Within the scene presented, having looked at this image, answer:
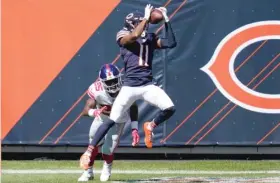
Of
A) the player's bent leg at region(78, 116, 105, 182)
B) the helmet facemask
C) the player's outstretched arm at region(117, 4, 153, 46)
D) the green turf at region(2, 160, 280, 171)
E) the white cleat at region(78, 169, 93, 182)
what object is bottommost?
the green turf at region(2, 160, 280, 171)

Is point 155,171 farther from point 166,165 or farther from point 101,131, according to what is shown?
point 101,131

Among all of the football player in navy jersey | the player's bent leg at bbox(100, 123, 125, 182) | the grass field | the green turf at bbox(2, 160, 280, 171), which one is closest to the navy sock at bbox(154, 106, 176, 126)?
the football player in navy jersey

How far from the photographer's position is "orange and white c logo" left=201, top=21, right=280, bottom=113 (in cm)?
1196

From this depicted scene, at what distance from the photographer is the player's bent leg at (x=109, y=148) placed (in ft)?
29.4

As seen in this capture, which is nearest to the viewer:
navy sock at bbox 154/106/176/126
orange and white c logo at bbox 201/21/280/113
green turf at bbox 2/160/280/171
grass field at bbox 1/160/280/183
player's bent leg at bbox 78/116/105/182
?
player's bent leg at bbox 78/116/105/182

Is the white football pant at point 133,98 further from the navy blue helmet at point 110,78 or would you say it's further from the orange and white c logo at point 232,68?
the orange and white c logo at point 232,68

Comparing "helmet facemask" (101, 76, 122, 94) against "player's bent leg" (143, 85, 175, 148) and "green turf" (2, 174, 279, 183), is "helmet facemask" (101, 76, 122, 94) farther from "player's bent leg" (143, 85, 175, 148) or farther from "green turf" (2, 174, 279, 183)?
"green turf" (2, 174, 279, 183)

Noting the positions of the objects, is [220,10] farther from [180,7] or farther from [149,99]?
[149,99]

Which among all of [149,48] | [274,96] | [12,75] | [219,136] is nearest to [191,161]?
[219,136]

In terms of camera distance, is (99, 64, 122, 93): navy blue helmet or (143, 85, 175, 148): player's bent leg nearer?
(99, 64, 122, 93): navy blue helmet

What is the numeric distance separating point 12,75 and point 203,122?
284cm

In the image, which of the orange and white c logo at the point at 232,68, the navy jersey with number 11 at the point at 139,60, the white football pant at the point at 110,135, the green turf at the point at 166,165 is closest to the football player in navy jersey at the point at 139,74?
the navy jersey with number 11 at the point at 139,60

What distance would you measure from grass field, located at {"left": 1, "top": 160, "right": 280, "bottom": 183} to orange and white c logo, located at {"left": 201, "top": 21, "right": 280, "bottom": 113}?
850mm

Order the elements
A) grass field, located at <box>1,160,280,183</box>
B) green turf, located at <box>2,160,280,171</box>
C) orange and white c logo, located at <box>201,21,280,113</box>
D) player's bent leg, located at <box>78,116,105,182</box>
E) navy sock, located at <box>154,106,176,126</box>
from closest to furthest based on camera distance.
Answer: player's bent leg, located at <box>78,116,105,182</box> → navy sock, located at <box>154,106,176,126</box> → grass field, located at <box>1,160,280,183</box> → green turf, located at <box>2,160,280,171</box> → orange and white c logo, located at <box>201,21,280,113</box>
